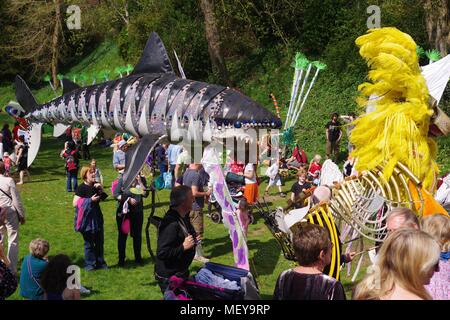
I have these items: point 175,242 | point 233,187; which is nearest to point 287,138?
point 233,187

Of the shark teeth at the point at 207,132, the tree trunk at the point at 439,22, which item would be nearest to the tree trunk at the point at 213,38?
the tree trunk at the point at 439,22

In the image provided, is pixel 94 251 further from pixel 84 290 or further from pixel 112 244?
pixel 112 244

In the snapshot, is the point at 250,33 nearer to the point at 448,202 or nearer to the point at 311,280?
the point at 448,202

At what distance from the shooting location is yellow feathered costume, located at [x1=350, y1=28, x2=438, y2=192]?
6.62 meters

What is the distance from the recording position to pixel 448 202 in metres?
8.08

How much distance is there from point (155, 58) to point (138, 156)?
5.38 feet

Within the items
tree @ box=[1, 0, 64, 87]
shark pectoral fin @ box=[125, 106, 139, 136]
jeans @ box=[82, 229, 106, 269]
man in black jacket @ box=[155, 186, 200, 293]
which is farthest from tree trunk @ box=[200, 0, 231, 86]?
man in black jacket @ box=[155, 186, 200, 293]

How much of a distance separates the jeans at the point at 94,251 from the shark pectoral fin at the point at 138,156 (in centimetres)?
126

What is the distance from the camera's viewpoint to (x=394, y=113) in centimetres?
664

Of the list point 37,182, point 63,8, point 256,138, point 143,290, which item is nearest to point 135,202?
point 143,290

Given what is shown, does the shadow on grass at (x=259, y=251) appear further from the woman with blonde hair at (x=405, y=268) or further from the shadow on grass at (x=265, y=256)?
the woman with blonde hair at (x=405, y=268)

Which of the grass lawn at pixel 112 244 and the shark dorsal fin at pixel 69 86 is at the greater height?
the shark dorsal fin at pixel 69 86

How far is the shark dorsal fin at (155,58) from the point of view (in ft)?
28.4

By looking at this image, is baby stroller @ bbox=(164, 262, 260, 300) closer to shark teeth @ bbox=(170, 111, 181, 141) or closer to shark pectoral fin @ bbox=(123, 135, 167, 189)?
shark pectoral fin @ bbox=(123, 135, 167, 189)
